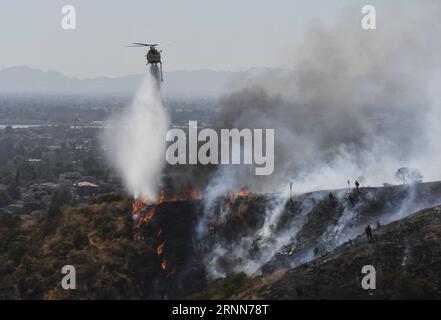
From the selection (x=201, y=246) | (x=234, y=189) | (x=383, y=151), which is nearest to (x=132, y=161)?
(x=234, y=189)

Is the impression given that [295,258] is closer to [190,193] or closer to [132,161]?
[190,193]

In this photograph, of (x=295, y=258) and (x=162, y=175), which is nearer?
(x=295, y=258)

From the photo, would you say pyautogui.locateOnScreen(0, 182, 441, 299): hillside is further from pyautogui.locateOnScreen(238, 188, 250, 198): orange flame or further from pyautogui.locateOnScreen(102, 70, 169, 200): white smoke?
pyautogui.locateOnScreen(102, 70, 169, 200): white smoke

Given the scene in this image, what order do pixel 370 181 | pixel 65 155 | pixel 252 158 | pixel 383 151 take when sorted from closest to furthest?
pixel 370 181 → pixel 252 158 → pixel 383 151 → pixel 65 155

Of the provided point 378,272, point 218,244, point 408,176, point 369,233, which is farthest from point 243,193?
point 378,272

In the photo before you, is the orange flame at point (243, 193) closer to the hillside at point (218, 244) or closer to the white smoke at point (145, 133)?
the hillside at point (218, 244)

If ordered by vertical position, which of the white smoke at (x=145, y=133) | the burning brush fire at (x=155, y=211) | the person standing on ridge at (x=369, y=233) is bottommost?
the person standing on ridge at (x=369, y=233)

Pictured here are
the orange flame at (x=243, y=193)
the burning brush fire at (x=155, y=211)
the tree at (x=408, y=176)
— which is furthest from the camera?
the tree at (x=408, y=176)

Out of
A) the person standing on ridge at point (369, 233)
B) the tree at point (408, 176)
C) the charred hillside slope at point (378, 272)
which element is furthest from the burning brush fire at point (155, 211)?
the tree at point (408, 176)

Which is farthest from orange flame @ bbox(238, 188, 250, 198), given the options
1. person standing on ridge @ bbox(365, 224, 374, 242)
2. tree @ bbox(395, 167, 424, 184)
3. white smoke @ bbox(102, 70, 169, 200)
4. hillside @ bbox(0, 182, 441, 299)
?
person standing on ridge @ bbox(365, 224, 374, 242)
